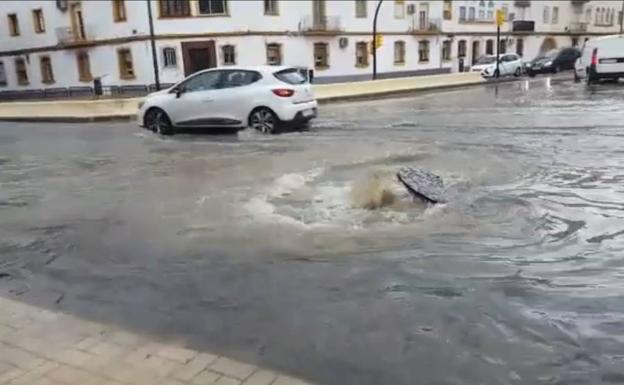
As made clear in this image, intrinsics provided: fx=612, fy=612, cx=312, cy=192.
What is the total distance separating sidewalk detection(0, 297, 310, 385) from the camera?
3.29m

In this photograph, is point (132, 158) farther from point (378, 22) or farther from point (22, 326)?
point (378, 22)

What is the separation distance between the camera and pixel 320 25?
121 ft

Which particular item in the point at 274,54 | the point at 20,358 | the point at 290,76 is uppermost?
the point at 274,54

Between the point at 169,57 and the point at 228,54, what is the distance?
322cm

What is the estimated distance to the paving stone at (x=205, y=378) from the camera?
10.6ft

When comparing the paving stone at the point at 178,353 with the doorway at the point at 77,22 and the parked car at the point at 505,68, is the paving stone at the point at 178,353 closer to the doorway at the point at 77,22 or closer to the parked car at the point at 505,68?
the parked car at the point at 505,68

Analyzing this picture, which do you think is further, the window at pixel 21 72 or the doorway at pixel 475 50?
the doorway at pixel 475 50

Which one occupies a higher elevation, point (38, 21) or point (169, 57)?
point (38, 21)

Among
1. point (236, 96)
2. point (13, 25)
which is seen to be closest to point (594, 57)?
point (236, 96)

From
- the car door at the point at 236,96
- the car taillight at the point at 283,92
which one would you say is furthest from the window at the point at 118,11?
the car taillight at the point at 283,92

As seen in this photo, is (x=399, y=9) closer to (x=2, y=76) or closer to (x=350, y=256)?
(x=2, y=76)

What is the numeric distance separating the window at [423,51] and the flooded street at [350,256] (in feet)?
107

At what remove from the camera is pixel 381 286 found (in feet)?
15.1

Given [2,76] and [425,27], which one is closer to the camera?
[425,27]
